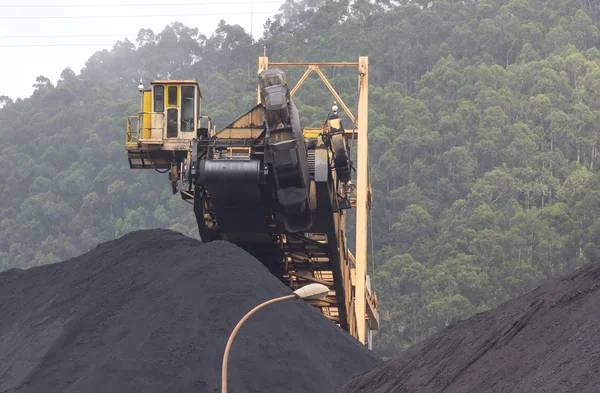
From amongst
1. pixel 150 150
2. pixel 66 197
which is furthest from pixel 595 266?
pixel 66 197

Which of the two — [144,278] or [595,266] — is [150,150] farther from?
[595,266]

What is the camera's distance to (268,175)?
970 inches

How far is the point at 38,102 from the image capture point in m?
130

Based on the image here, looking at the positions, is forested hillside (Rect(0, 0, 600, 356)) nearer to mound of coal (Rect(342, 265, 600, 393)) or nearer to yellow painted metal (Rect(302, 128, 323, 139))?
yellow painted metal (Rect(302, 128, 323, 139))

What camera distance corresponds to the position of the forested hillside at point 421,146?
3031 inches

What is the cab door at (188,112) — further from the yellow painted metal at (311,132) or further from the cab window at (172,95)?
the yellow painted metal at (311,132)

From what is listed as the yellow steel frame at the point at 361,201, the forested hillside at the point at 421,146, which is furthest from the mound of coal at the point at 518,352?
the forested hillside at the point at 421,146

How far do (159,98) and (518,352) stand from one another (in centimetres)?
1457

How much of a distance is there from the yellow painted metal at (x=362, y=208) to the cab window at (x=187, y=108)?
4.94m

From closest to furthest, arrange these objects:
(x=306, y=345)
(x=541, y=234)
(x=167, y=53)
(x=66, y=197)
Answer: (x=306, y=345) → (x=541, y=234) → (x=66, y=197) → (x=167, y=53)

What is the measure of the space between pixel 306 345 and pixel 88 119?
9885 centimetres

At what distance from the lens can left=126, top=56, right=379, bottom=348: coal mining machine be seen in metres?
24.4

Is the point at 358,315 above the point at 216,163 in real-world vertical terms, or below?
below

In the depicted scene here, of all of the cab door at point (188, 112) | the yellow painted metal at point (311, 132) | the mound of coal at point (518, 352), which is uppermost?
the cab door at point (188, 112)
